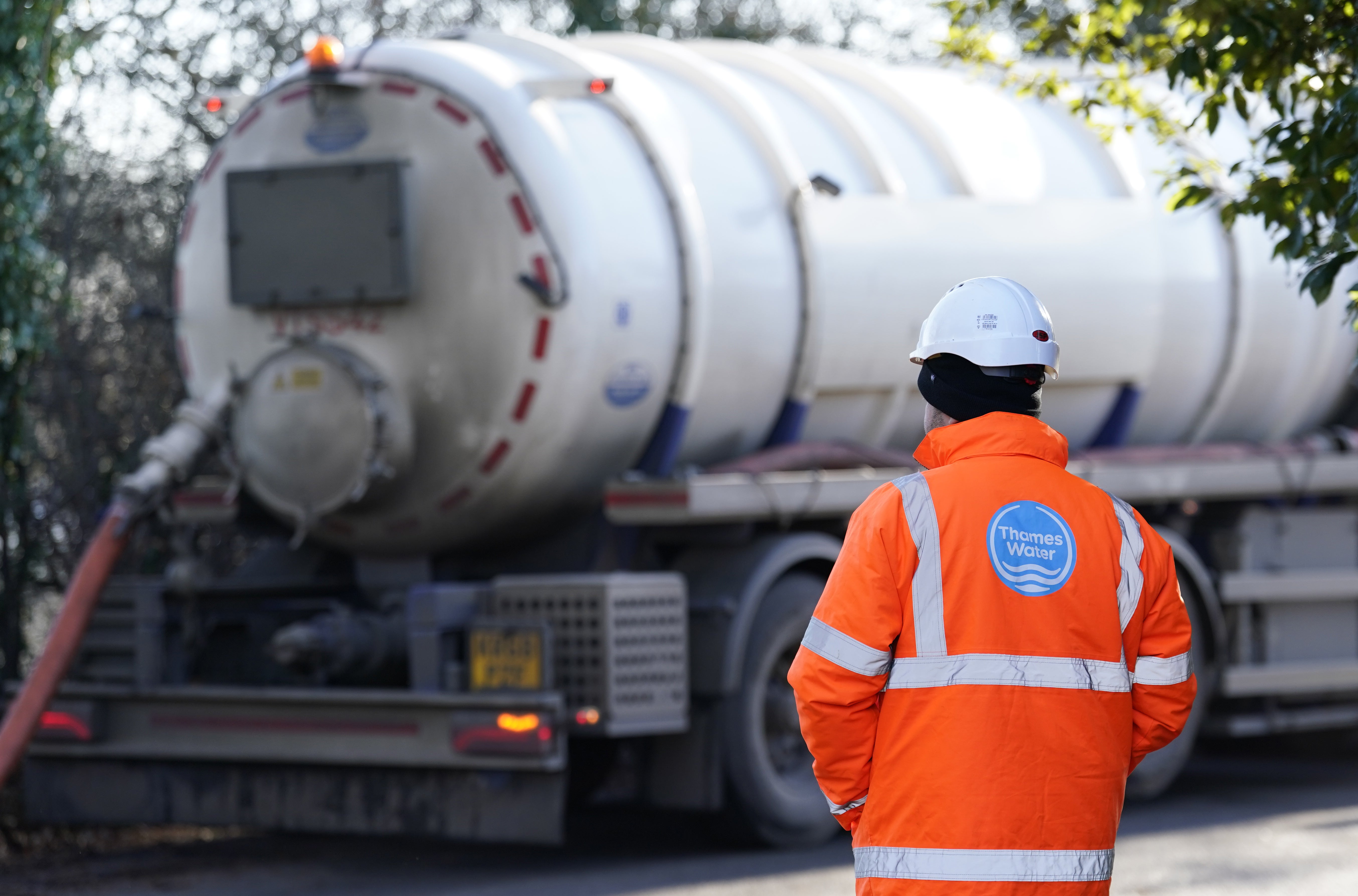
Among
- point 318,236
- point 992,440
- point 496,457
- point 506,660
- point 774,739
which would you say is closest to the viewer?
point 992,440

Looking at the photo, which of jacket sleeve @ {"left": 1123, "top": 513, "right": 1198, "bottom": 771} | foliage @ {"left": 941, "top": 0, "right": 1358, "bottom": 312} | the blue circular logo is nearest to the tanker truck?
foliage @ {"left": 941, "top": 0, "right": 1358, "bottom": 312}

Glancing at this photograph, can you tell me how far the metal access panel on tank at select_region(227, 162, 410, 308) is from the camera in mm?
7281

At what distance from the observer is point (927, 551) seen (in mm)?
3326

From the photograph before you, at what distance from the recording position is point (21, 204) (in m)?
8.70

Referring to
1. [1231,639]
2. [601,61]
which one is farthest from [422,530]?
[1231,639]

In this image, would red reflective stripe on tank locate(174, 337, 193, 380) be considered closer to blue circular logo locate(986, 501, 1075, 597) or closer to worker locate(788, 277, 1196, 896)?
worker locate(788, 277, 1196, 896)

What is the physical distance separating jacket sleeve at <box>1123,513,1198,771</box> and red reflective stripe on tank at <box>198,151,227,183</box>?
524cm

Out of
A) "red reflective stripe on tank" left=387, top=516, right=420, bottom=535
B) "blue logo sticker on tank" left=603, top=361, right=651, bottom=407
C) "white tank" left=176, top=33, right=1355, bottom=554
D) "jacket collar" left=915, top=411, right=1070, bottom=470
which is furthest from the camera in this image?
"red reflective stripe on tank" left=387, top=516, right=420, bottom=535

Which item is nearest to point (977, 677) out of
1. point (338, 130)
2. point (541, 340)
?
point (541, 340)

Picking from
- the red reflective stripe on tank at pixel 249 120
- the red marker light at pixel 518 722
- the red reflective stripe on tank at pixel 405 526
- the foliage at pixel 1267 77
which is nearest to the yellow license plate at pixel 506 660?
the red marker light at pixel 518 722

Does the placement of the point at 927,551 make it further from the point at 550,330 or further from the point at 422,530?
the point at 422,530

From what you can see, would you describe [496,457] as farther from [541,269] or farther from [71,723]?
[71,723]

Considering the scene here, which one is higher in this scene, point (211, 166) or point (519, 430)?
point (211, 166)

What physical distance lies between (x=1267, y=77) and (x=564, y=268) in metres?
2.83
